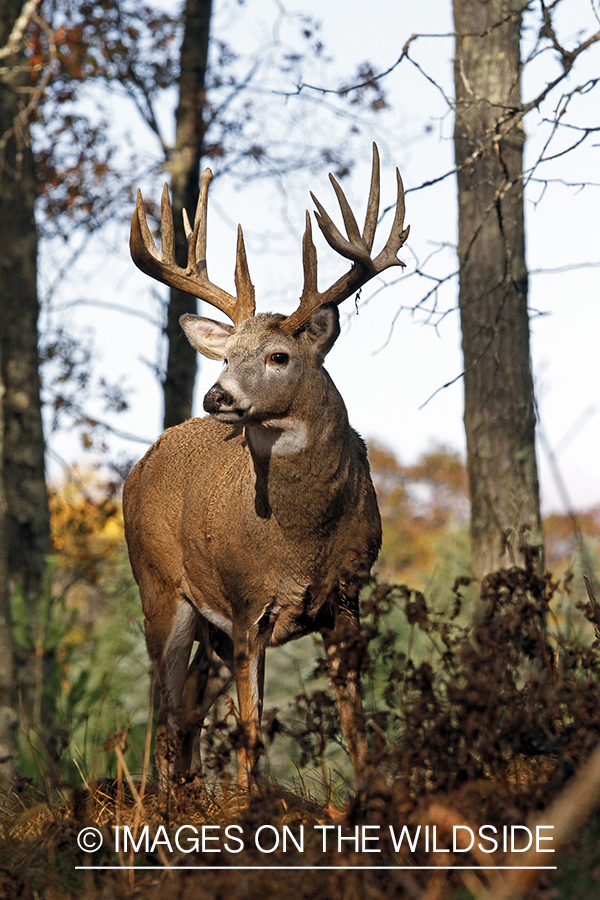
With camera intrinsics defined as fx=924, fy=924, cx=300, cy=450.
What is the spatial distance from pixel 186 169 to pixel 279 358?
6.69 meters

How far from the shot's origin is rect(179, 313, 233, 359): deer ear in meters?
5.39

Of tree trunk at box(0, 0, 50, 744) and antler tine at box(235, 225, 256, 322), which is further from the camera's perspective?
tree trunk at box(0, 0, 50, 744)

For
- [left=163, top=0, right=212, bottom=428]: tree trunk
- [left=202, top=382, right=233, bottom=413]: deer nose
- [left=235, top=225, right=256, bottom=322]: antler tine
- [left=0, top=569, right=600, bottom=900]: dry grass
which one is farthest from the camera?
[left=163, top=0, right=212, bottom=428]: tree trunk

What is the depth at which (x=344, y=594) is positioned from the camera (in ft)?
14.6

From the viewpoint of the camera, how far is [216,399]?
14.9 feet

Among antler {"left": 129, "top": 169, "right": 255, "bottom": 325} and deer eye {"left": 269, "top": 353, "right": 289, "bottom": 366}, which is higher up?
antler {"left": 129, "top": 169, "right": 255, "bottom": 325}

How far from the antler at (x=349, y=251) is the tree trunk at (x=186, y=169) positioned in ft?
16.8

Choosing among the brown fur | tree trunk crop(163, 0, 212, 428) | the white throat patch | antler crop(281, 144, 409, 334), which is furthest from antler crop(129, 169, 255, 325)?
tree trunk crop(163, 0, 212, 428)

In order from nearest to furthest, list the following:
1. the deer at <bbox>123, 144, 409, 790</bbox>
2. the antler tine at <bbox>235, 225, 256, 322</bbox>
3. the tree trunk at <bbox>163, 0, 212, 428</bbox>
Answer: the deer at <bbox>123, 144, 409, 790</bbox>, the antler tine at <bbox>235, 225, 256, 322</bbox>, the tree trunk at <bbox>163, 0, 212, 428</bbox>

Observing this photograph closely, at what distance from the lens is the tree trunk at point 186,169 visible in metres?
10.2

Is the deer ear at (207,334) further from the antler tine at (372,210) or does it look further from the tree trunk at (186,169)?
the tree trunk at (186,169)

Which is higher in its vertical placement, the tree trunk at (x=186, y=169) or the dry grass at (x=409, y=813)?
the tree trunk at (x=186, y=169)

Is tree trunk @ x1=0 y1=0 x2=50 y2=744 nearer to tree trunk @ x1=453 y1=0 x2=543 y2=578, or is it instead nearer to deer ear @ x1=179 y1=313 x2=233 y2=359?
deer ear @ x1=179 y1=313 x2=233 y2=359

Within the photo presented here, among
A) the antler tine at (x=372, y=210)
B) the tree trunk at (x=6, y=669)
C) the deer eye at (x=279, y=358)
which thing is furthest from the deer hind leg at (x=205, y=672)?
the tree trunk at (x=6, y=669)
